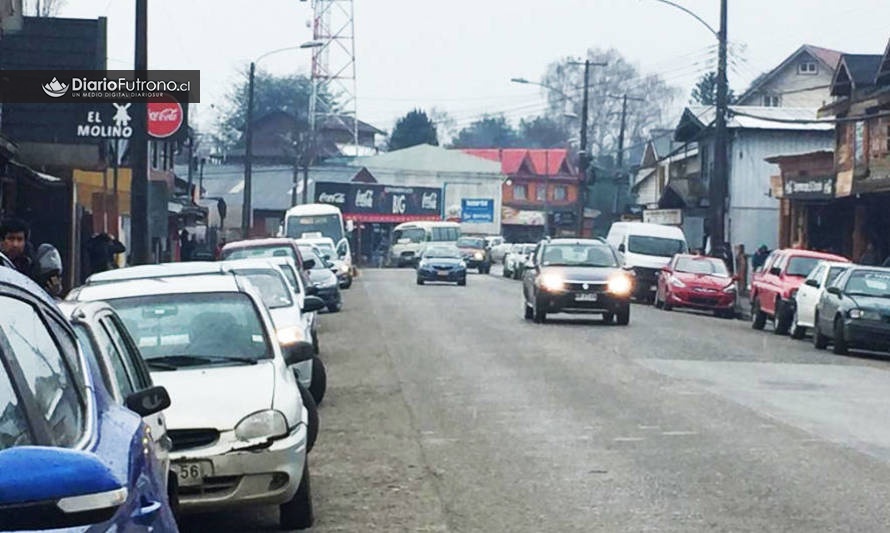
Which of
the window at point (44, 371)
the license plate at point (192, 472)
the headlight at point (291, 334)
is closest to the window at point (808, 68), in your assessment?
the headlight at point (291, 334)

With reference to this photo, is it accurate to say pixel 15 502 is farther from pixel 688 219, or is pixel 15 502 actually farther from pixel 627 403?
pixel 688 219

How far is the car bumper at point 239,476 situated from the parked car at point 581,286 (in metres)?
21.7

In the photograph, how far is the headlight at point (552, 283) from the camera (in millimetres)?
31016

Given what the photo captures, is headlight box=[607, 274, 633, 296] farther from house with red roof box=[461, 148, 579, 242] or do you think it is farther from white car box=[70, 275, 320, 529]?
house with red roof box=[461, 148, 579, 242]

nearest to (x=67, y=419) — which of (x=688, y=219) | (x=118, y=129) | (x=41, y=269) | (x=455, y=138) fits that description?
(x=41, y=269)

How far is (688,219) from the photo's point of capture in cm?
7012

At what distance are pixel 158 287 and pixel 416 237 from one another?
6588cm

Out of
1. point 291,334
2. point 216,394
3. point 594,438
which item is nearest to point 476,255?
point 291,334

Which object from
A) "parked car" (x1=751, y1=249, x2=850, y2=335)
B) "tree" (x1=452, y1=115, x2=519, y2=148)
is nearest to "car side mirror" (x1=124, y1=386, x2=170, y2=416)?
"parked car" (x1=751, y1=249, x2=850, y2=335)

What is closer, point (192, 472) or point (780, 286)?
point (192, 472)

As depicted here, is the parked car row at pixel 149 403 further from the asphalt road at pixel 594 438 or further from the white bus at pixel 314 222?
the white bus at pixel 314 222

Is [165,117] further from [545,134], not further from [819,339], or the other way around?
[545,134]

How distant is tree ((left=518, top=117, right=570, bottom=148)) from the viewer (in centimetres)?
16238

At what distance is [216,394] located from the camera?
32.1ft
